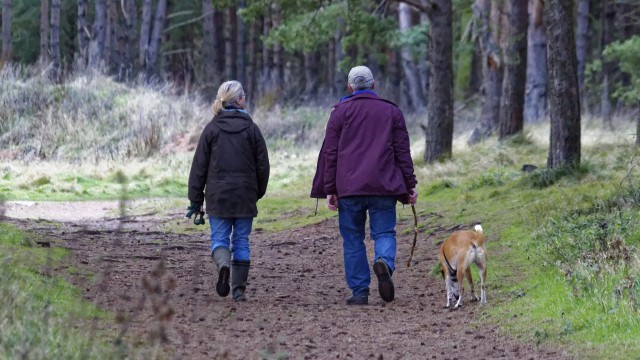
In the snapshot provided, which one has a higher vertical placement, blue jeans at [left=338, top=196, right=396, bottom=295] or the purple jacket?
the purple jacket

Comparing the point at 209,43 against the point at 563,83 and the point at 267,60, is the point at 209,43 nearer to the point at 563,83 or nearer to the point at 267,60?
the point at 267,60

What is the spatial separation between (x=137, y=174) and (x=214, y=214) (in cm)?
1274

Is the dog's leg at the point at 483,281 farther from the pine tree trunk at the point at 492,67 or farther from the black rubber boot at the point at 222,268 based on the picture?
the pine tree trunk at the point at 492,67

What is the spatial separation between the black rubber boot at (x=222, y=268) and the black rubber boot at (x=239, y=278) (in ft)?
0.43

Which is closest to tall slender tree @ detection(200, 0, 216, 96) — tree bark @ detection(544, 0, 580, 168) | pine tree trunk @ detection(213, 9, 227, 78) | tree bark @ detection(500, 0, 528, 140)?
pine tree trunk @ detection(213, 9, 227, 78)

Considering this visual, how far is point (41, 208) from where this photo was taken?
Answer: 17484 mm

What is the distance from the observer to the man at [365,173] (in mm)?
9117

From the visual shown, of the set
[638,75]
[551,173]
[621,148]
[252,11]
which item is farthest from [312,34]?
[638,75]

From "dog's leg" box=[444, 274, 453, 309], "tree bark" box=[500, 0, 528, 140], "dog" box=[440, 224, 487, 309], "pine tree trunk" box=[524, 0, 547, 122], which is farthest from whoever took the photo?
"pine tree trunk" box=[524, 0, 547, 122]

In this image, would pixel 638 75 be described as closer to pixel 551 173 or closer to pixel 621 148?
pixel 621 148

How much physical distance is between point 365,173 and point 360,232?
26.2 inches

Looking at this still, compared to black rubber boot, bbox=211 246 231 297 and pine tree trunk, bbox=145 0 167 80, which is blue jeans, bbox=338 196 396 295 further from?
pine tree trunk, bbox=145 0 167 80

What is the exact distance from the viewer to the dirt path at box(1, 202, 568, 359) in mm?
6789

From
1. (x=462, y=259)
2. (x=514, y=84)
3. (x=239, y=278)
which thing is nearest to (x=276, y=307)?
(x=239, y=278)
